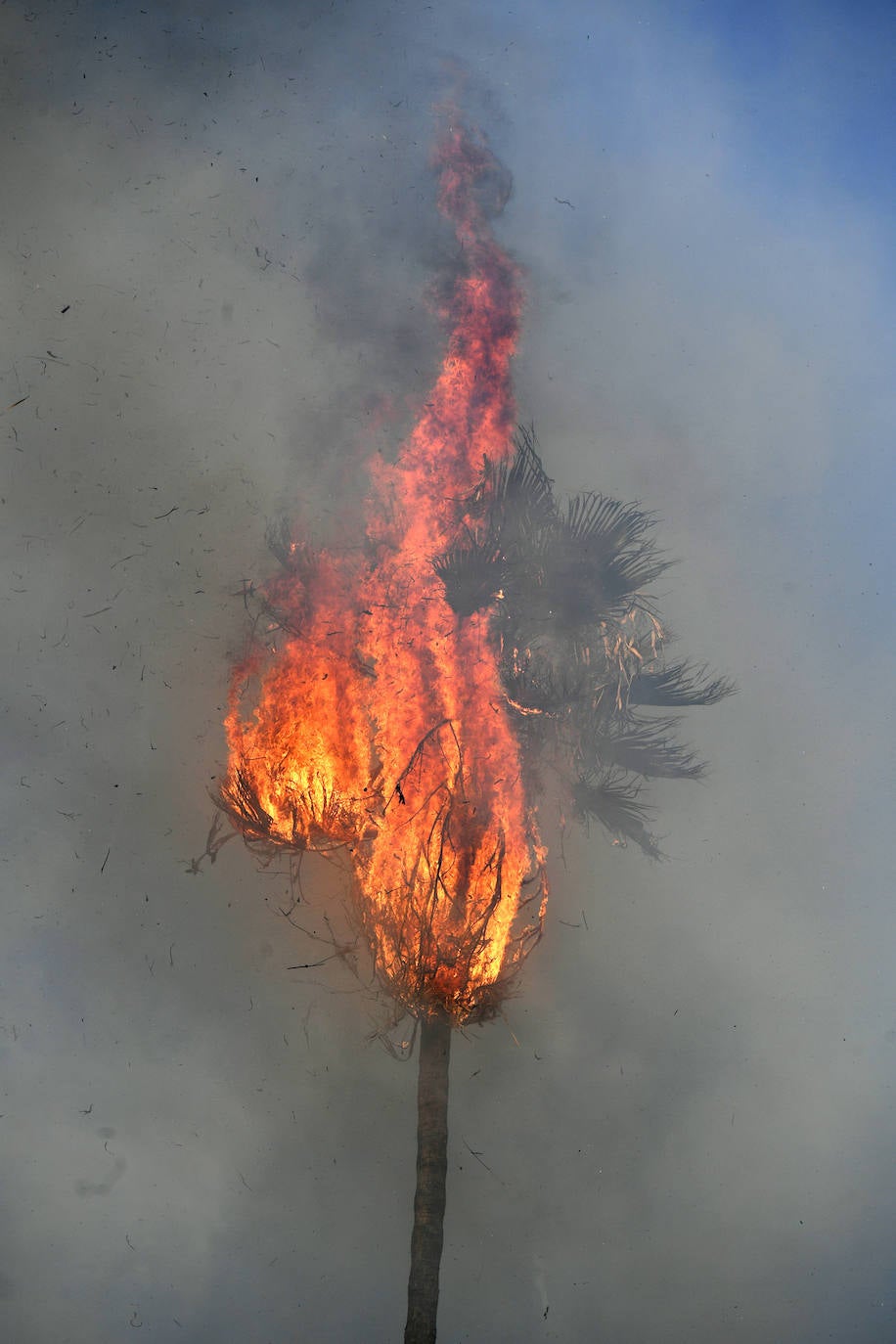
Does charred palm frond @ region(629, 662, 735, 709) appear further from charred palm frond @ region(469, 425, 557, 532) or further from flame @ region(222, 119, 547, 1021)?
charred palm frond @ region(469, 425, 557, 532)

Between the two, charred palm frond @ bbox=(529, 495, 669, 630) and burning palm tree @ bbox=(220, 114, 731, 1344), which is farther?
charred palm frond @ bbox=(529, 495, 669, 630)

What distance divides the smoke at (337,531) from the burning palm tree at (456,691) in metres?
0.23

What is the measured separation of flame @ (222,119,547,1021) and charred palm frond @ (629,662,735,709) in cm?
83

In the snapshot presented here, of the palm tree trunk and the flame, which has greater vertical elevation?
the flame

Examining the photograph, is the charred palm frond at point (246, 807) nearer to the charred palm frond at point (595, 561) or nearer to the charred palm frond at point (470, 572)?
the charred palm frond at point (470, 572)

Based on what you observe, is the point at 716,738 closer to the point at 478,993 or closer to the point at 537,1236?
the point at 478,993

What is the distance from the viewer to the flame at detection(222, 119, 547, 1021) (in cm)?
552

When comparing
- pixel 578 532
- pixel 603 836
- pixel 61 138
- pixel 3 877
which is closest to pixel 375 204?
pixel 61 138

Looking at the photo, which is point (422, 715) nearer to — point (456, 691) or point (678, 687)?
point (456, 691)

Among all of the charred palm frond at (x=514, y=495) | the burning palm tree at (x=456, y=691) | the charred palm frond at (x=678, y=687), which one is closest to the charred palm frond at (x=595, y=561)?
the burning palm tree at (x=456, y=691)

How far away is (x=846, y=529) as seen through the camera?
21.5ft

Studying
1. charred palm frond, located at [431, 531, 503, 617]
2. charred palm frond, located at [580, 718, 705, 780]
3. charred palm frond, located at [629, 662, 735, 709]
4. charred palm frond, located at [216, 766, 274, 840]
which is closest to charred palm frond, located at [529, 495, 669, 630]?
charred palm frond, located at [431, 531, 503, 617]

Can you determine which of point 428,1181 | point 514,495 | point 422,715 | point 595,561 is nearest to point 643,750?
point 595,561

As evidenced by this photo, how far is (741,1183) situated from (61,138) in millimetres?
7039
